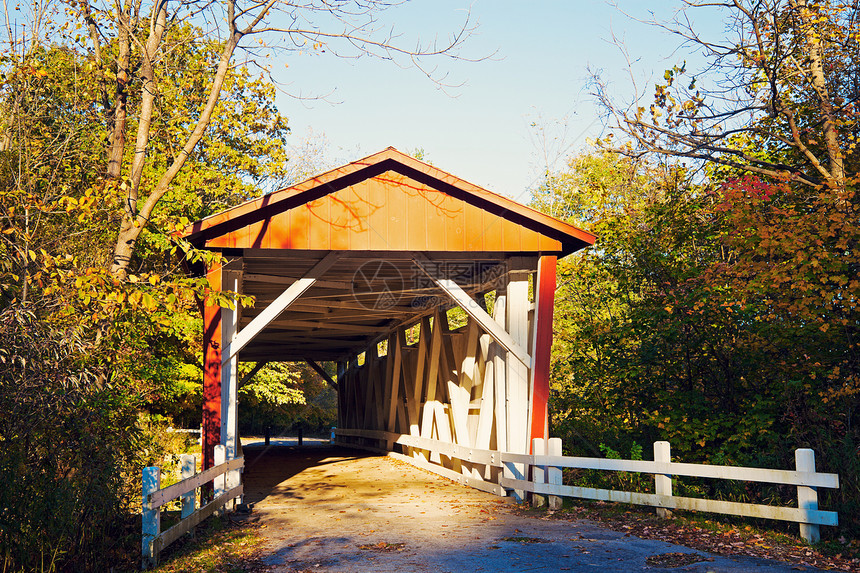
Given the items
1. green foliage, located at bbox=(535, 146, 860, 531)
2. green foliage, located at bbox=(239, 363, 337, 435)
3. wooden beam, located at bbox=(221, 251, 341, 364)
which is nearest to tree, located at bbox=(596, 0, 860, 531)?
green foliage, located at bbox=(535, 146, 860, 531)

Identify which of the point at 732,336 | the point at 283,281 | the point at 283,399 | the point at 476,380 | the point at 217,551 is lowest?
the point at 217,551

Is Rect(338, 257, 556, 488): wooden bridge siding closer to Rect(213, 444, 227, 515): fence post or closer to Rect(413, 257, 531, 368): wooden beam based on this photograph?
Rect(413, 257, 531, 368): wooden beam

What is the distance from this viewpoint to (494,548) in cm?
761

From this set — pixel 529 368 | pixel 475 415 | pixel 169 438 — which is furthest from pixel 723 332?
pixel 169 438

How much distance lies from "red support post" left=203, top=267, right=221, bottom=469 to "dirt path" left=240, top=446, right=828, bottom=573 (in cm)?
119

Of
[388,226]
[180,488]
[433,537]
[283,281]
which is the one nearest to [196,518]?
[180,488]

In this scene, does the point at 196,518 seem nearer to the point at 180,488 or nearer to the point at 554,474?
the point at 180,488

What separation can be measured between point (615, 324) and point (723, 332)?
2.02m

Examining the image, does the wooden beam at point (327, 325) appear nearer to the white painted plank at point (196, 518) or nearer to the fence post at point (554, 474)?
the white painted plank at point (196, 518)

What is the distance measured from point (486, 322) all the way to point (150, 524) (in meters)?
5.72

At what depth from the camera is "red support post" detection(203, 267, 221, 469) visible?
33.9 feet

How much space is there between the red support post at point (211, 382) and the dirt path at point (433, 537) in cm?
119

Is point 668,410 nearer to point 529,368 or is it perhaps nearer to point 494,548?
point 529,368

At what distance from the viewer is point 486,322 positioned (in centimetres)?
1125
